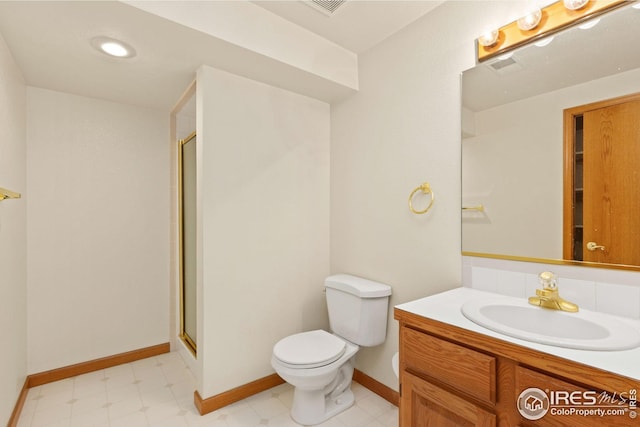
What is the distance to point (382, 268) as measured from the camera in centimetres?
209

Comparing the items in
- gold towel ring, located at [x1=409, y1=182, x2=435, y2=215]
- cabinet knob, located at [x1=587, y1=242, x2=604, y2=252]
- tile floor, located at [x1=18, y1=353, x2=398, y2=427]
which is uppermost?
gold towel ring, located at [x1=409, y1=182, x2=435, y2=215]

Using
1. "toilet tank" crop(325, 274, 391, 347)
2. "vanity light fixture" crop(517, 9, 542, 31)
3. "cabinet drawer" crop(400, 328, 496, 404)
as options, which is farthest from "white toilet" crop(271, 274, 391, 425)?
"vanity light fixture" crop(517, 9, 542, 31)

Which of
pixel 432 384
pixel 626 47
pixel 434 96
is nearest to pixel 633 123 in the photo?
pixel 626 47

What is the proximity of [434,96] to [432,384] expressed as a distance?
1.45 metres

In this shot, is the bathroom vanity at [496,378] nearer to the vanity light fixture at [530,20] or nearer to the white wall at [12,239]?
the vanity light fixture at [530,20]

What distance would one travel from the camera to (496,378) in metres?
0.98

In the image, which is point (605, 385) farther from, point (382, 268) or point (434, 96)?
point (434, 96)

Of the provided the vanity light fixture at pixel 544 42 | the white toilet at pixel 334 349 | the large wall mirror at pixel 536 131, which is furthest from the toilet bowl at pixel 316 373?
the vanity light fixture at pixel 544 42

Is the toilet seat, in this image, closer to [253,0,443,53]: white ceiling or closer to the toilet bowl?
the toilet bowl

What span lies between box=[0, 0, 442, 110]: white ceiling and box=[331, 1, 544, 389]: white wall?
20 centimetres

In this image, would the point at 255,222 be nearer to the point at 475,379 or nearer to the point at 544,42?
the point at 475,379

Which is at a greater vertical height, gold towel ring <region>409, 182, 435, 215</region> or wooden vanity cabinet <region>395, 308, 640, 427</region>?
gold towel ring <region>409, 182, 435, 215</region>

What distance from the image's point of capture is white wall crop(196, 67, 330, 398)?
194cm

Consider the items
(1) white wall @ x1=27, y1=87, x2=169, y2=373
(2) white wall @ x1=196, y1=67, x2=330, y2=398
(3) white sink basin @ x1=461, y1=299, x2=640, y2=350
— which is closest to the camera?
(3) white sink basin @ x1=461, y1=299, x2=640, y2=350
